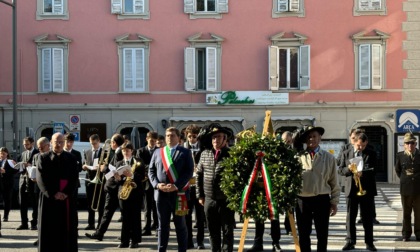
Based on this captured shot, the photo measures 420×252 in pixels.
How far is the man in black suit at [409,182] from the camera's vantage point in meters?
13.7

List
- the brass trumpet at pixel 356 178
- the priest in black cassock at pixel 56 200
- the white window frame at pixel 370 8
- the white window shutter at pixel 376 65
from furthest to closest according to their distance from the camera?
the white window frame at pixel 370 8
the white window shutter at pixel 376 65
the brass trumpet at pixel 356 178
the priest in black cassock at pixel 56 200

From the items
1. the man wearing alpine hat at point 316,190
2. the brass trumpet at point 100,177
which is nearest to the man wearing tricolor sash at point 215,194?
the man wearing alpine hat at point 316,190

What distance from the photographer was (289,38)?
3188 centimetres

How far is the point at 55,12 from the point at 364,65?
43.1ft

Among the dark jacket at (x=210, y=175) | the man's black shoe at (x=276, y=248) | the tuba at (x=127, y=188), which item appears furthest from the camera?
the tuba at (x=127, y=188)

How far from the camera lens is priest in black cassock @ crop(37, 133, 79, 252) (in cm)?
1096

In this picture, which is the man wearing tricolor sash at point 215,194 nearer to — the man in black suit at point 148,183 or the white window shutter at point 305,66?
the man in black suit at point 148,183

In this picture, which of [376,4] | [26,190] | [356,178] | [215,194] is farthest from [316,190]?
[376,4]

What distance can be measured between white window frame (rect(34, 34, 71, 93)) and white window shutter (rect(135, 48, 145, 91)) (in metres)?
2.97

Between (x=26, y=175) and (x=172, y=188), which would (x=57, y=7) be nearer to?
(x=26, y=175)

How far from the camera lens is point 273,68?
1246 inches

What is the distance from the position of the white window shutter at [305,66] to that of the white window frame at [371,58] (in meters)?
1.94

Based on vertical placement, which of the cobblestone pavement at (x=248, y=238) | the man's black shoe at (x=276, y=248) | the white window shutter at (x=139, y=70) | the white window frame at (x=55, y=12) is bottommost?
the cobblestone pavement at (x=248, y=238)

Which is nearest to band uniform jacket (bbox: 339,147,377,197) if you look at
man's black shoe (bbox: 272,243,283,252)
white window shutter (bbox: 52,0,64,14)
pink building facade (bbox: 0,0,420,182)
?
man's black shoe (bbox: 272,243,283,252)
